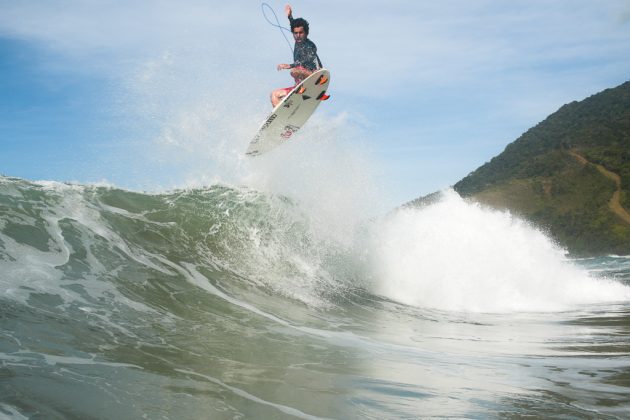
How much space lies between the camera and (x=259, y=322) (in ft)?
22.0

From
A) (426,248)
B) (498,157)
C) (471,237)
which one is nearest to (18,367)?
(426,248)

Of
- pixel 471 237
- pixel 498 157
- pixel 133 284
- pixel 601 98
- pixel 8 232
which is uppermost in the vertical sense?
pixel 601 98

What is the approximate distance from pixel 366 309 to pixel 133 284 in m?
4.47

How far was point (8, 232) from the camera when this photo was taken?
6910 millimetres

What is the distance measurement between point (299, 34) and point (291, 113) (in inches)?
70.5

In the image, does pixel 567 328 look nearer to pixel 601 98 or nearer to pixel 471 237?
pixel 471 237

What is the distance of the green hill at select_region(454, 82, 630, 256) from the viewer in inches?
3433

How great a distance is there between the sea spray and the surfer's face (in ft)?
18.3

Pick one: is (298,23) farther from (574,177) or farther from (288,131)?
(574,177)

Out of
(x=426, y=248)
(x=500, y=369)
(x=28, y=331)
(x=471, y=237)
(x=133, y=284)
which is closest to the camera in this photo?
(x=28, y=331)

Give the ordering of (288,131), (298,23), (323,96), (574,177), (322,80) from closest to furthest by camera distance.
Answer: (298,23) → (322,80) → (323,96) → (288,131) → (574,177)

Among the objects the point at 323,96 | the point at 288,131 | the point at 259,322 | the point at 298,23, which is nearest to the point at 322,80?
the point at 323,96

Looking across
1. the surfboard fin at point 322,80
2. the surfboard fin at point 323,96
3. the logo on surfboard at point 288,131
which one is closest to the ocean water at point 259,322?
the logo on surfboard at point 288,131

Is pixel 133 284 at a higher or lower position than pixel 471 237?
lower
